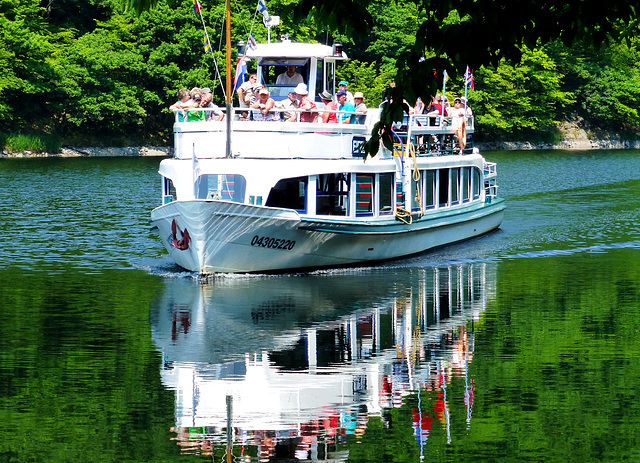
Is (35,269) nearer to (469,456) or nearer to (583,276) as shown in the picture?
(583,276)

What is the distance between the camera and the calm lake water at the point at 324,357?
11.9m

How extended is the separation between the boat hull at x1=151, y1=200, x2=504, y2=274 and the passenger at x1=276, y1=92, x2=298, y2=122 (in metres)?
2.49

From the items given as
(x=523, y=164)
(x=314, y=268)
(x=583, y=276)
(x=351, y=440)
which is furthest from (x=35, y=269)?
(x=523, y=164)

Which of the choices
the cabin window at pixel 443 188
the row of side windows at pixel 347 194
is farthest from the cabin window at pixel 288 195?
the cabin window at pixel 443 188

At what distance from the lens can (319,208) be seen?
25750mm

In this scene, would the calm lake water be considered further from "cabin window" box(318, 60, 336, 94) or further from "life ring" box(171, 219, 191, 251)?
"cabin window" box(318, 60, 336, 94)

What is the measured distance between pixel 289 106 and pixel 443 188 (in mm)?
6887

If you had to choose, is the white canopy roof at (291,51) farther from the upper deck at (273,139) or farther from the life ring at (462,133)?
the life ring at (462,133)

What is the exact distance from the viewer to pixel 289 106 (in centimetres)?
2578

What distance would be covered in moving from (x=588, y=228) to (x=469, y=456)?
981 inches

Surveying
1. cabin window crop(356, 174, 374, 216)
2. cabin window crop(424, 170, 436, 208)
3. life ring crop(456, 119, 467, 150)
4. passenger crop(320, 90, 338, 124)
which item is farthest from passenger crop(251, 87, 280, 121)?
life ring crop(456, 119, 467, 150)

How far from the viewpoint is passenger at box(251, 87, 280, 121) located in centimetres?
2533

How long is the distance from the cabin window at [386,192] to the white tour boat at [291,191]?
0.02 m

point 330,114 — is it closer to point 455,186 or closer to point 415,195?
point 415,195
